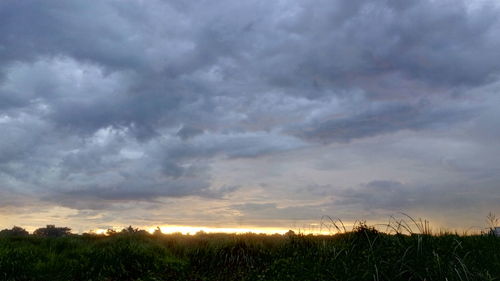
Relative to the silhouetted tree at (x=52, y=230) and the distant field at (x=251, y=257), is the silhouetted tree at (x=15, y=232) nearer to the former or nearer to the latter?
the silhouetted tree at (x=52, y=230)

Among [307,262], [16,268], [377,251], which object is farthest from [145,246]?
[377,251]

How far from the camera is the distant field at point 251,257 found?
33.7 feet

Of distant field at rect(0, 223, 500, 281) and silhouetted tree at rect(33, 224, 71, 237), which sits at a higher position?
silhouetted tree at rect(33, 224, 71, 237)

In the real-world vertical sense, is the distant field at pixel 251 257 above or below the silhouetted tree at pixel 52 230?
below

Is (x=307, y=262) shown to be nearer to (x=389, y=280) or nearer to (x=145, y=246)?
(x=389, y=280)

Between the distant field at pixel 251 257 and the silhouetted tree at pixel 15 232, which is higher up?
the silhouetted tree at pixel 15 232

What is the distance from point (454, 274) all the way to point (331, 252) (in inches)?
170

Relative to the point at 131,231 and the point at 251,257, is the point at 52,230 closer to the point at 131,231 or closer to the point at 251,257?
the point at 131,231

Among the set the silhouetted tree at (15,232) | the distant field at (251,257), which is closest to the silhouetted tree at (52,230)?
the silhouetted tree at (15,232)

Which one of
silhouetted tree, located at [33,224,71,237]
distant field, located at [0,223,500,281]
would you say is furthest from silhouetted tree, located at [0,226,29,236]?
distant field, located at [0,223,500,281]

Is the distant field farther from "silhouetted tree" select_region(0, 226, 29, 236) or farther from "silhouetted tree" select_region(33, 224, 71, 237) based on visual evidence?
"silhouetted tree" select_region(33, 224, 71, 237)

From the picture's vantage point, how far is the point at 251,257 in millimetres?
Answer: 15406

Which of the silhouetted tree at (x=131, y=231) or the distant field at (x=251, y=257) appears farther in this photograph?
the silhouetted tree at (x=131, y=231)

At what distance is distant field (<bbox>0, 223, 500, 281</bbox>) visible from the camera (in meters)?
10.3
